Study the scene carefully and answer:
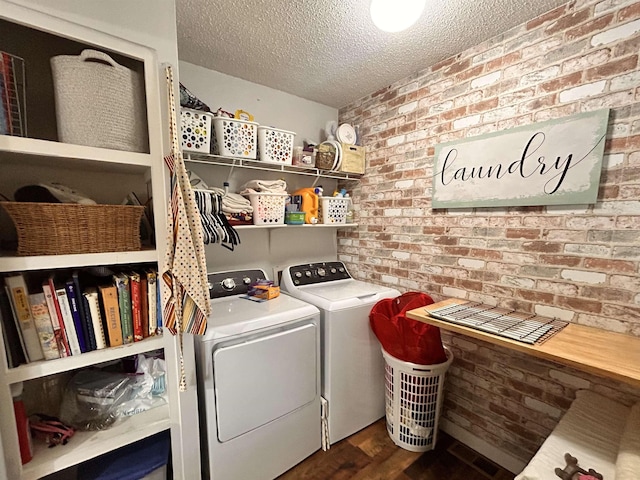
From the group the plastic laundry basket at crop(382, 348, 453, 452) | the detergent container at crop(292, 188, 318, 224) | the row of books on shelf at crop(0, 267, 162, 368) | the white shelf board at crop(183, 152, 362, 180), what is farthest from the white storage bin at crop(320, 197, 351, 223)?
the row of books on shelf at crop(0, 267, 162, 368)

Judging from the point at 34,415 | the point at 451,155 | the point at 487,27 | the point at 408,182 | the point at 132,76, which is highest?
the point at 487,27

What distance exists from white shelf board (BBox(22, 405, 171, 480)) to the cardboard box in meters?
1.89

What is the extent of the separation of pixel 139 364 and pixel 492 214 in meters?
2.04

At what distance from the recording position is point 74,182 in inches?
52.4

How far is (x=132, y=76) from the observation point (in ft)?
3.48

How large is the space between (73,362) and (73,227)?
499 millimetres

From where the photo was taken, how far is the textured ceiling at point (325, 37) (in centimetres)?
132

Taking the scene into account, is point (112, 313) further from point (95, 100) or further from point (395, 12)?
point (395, 12)

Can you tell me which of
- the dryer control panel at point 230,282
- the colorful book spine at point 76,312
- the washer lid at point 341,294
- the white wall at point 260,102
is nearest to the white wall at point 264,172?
the white wall at point 260,102

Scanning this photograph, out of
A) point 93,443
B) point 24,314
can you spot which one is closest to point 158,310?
point 24,314

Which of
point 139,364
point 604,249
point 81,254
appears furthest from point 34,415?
point 604,249

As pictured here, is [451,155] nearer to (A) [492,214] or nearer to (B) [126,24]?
(A) [492,214]

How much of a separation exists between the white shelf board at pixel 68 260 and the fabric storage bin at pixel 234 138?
0.83 metres

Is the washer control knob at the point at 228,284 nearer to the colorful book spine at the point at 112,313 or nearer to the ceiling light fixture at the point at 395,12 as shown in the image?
the colorful book spine at the point at 112,313
